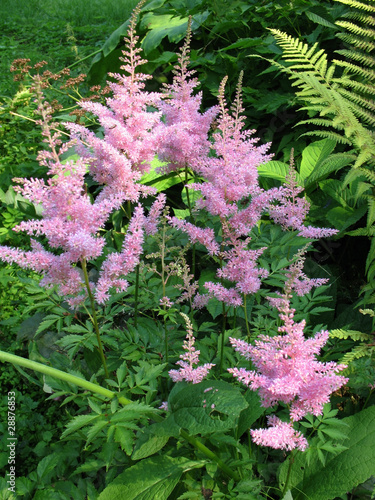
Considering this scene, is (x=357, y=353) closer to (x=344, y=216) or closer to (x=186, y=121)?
(x=344, y=216)

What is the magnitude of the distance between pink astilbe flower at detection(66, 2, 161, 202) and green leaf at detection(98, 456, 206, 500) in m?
1.08

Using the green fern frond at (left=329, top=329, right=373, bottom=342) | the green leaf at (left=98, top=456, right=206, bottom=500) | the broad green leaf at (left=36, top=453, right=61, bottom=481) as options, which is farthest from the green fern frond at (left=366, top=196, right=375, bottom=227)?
the broad green leaf at (left=36, top=453, right=61, bottom=481)

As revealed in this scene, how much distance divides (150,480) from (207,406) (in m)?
0.45

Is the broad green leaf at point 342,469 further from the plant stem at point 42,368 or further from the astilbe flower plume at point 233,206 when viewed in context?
the plant stem at point 42,368

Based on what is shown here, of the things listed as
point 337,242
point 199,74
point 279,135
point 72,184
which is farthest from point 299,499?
point 199,74

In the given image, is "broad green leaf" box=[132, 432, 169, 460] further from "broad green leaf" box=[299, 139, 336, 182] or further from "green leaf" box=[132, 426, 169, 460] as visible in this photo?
"broad green leaf" box=[299, 139, 336, 182]

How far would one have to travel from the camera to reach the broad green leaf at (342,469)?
1886 millimetres

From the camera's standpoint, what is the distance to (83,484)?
2104mm

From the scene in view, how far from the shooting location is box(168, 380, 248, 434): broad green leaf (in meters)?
1.51

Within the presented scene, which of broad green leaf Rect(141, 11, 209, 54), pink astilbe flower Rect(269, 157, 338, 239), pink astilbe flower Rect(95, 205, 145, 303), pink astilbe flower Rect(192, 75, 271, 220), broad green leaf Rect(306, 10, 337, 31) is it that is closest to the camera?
pink astilbe flower Rect(95, 205, 145, 303)

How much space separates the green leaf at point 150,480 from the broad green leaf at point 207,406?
236 mm

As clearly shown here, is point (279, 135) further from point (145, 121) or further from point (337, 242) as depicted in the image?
point (145, 121)

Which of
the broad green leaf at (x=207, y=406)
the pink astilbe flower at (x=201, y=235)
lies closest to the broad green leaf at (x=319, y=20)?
the pink astilbe flower at (x=201, y=235)

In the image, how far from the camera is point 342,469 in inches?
76.7
